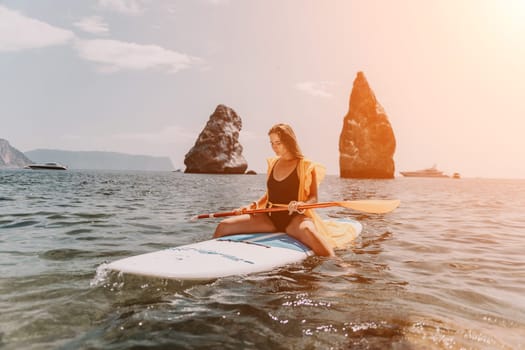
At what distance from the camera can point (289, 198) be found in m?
6.06

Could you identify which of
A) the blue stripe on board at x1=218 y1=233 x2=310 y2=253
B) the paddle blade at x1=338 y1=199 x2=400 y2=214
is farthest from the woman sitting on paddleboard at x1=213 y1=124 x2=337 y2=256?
the paddle blade at x1=338 y1=199 x2=400 y2=214

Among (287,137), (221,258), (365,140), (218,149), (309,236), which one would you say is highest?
(365,140)

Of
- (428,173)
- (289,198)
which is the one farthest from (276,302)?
(428,173)

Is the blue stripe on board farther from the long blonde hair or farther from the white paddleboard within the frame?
the long blonde hair

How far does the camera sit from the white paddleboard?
14.2 ft

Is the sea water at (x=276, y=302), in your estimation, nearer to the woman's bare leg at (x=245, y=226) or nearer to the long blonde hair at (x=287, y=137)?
the woman's bare leg at (x=245, y=226)

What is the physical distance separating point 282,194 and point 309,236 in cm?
80

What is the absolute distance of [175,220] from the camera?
34.3 ft

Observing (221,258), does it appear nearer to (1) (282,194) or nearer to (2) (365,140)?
(1) (282,194)

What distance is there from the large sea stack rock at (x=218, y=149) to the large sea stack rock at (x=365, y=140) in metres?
26.7

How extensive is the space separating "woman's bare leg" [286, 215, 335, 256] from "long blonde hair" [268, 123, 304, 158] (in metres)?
1.00

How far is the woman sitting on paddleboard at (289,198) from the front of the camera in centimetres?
577

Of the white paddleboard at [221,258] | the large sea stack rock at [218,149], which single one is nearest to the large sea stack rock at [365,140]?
the large sea stack rock at [218,149]

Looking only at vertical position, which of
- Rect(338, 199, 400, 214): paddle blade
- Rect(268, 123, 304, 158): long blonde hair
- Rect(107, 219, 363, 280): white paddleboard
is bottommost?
Rect(107, 219, 363, 280): white paddleboard
